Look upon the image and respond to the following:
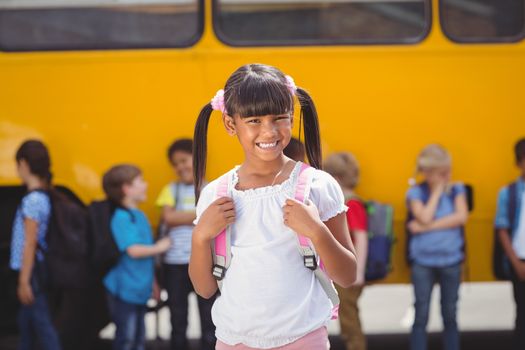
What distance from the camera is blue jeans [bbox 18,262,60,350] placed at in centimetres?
622

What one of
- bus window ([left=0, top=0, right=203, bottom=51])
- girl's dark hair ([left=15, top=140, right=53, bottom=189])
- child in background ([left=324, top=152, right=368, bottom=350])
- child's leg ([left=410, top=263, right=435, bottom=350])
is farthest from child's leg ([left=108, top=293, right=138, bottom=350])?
child's leg ([left=410, top=263, right=435, bottom=350])

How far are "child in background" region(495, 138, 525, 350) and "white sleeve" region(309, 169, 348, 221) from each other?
331 centimetres

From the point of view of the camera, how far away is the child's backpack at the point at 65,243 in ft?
20.4

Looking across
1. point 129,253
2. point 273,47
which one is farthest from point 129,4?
point 129,253

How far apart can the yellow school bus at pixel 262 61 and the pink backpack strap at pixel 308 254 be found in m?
3.30

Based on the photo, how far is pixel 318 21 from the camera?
21.3 ft

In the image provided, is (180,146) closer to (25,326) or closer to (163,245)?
(163,245)

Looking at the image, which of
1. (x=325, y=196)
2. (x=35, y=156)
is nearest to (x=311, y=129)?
(x=325, y=196)

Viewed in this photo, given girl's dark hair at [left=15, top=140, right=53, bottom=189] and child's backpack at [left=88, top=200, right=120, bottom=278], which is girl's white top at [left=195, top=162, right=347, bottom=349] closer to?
child's backpack at [left=88, top=200, right=120, bottom=278]

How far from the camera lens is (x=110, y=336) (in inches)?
341

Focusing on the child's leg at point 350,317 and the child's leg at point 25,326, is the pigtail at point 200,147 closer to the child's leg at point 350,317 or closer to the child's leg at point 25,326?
the child's leg at point 350,317

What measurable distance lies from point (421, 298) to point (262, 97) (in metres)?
3.47

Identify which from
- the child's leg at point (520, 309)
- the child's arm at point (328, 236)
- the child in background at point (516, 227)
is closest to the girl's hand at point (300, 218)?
the child's arm at point (328, 236)

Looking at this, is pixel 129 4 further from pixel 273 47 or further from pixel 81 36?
pixel 273 47
